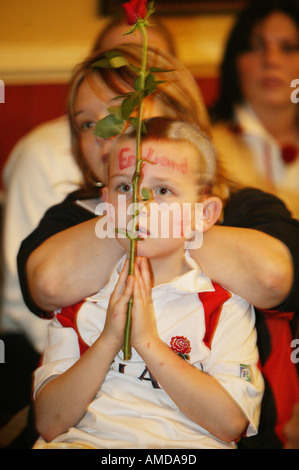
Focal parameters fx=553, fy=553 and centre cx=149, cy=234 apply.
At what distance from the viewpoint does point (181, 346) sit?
648 millimetres

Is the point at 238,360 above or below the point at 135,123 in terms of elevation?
below

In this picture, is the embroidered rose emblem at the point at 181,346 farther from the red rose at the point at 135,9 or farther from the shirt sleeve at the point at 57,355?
the red rose at the point at 135,9

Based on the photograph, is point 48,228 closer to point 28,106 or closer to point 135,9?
point 135,9

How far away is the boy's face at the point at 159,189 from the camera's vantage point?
2.01 feet

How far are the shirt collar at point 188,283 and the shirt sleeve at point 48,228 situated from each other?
10 centimetres

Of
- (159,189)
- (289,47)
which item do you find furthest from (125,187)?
(289,47)

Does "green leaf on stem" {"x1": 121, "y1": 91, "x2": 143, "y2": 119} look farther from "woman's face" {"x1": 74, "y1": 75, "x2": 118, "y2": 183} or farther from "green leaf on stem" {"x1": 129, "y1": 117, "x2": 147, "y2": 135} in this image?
"woman's face" {"x1": 74, "y1": 75, "x2": 118, "y2": 183}

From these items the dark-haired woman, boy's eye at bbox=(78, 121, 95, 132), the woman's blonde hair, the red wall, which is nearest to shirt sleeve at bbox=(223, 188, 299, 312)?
the woman's blonde hair

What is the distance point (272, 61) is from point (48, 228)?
88 centimetres

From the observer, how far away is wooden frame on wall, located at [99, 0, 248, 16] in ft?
5.11

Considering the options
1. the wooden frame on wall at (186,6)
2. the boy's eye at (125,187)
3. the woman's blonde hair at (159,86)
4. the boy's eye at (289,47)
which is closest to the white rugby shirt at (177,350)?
the boy's eye at (125,187)

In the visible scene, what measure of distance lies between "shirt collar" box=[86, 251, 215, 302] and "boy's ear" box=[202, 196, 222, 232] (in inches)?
1.7
